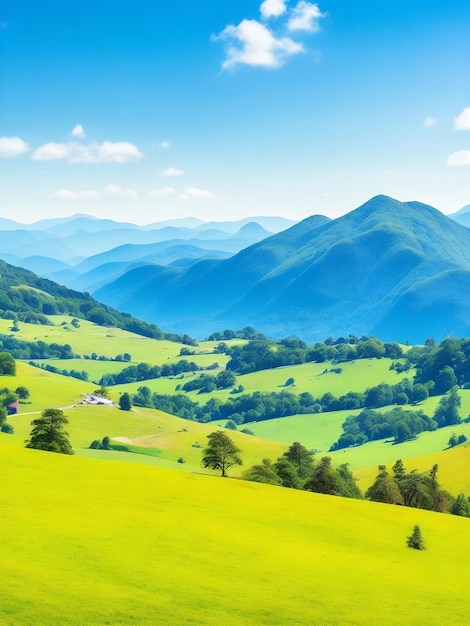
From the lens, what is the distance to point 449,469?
122 m

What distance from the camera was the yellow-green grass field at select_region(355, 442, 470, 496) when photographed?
11122cm

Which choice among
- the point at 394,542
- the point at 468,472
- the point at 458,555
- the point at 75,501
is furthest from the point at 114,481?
the point at 468,472

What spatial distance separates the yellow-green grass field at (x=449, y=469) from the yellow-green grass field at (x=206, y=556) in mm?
41905

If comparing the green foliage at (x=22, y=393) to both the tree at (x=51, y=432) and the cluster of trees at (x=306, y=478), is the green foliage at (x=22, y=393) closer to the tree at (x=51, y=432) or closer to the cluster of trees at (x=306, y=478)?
the tree at (x=51, y=432)

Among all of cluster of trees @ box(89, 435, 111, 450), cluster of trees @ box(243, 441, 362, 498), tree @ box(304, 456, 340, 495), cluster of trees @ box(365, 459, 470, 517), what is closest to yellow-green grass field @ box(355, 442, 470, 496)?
cluster of trees @ box(365, 459, 470, 517)

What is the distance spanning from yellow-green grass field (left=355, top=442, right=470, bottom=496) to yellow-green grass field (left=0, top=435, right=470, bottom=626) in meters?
41.9

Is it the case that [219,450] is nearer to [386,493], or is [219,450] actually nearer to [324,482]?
[324,482]

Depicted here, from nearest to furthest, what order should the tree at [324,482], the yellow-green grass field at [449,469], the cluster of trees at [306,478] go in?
the tree at [324,482] → the cluster of trees at [306,478] → the yellow-green grass field at [449,469]

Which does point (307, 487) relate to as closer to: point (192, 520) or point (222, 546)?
point (192, 520)

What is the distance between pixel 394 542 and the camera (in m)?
56.8

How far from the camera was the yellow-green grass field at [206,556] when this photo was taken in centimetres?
3472

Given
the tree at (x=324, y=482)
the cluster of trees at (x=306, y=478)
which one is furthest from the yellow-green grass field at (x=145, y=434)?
the tree at (x=324, y=482)

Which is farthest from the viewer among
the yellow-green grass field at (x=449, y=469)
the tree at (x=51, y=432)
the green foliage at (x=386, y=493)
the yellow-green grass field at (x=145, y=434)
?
the yellow-green grass field at (x=145, y=434)

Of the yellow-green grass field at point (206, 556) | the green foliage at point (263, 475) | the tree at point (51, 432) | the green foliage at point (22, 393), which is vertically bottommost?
the yellow-green grass field at point (206, 556)
